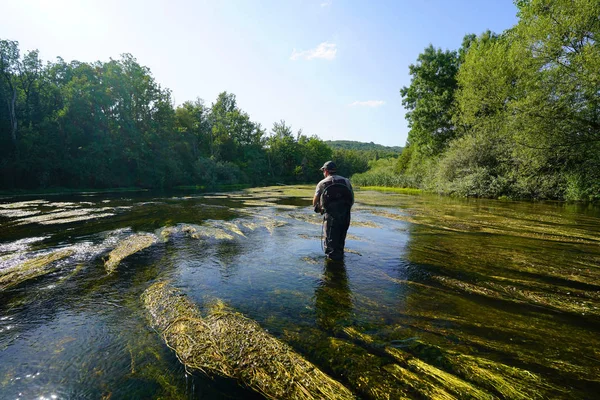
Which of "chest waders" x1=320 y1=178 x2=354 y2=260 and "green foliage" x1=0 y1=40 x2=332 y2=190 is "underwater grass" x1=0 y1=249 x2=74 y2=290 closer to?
"chest waders" x1=320 y1=178 x2=354 y2=260

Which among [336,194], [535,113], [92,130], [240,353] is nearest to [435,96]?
[535,113]

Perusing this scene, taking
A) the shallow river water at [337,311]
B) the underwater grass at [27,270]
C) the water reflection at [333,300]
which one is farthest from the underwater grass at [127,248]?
the water reflection at [333,300]

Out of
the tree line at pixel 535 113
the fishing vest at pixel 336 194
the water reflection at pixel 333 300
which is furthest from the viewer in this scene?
the tree line at pixel 535 113

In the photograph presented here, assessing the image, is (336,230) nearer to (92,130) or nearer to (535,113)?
(535,113)

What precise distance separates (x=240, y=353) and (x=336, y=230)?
169 inches

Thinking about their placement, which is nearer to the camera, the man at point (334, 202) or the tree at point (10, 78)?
the man at point (334, 202)

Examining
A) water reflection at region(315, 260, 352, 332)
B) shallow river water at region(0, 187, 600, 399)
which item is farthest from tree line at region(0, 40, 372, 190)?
water reflection at region(315, 260, 352, 332)

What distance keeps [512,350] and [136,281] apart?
257 inches

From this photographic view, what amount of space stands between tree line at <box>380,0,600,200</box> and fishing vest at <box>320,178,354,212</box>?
72.9 ft

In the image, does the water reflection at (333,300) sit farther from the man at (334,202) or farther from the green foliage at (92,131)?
the green foliage at (92,131)

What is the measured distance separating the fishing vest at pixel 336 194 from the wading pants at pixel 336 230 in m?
0.13

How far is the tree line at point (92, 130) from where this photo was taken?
34.4 meters

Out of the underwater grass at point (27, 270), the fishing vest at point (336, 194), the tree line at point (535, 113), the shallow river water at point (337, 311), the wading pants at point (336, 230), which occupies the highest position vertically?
the tree line at point (535, 113)

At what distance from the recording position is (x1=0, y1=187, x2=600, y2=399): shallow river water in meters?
3.07
